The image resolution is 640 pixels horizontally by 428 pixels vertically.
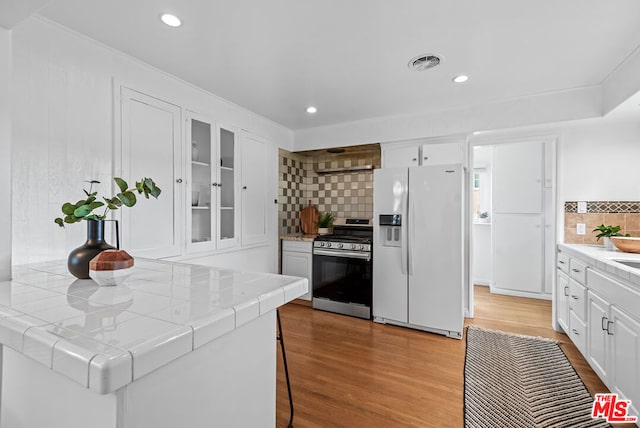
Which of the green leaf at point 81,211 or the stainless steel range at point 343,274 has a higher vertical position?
the green leaf at point 81,211

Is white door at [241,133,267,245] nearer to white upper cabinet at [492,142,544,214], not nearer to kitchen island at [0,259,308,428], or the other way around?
kitchen island at [0,259,308,428]

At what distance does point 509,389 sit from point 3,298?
263 cm

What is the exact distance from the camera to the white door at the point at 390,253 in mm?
3137

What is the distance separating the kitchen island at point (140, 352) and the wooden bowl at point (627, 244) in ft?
8.85

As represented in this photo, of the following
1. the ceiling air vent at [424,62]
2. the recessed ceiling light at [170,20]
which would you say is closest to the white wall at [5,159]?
the recessed ceiling light at [170,20]

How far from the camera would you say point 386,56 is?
2184 millimetres

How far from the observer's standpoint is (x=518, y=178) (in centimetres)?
429

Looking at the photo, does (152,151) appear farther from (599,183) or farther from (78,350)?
(599,183)

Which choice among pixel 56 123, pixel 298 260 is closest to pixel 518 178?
pixel 298 260

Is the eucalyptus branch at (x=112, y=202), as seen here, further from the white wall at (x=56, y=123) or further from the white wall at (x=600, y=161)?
the white wall at (x=600, y=161)

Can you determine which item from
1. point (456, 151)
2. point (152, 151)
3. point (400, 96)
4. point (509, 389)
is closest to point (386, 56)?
point (400, 96)

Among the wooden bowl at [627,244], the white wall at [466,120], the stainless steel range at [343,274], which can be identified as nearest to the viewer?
the wooden bowl at [627,244]

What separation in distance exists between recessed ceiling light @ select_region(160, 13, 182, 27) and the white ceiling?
4 centimetres

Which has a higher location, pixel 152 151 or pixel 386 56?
pixel 386 56
